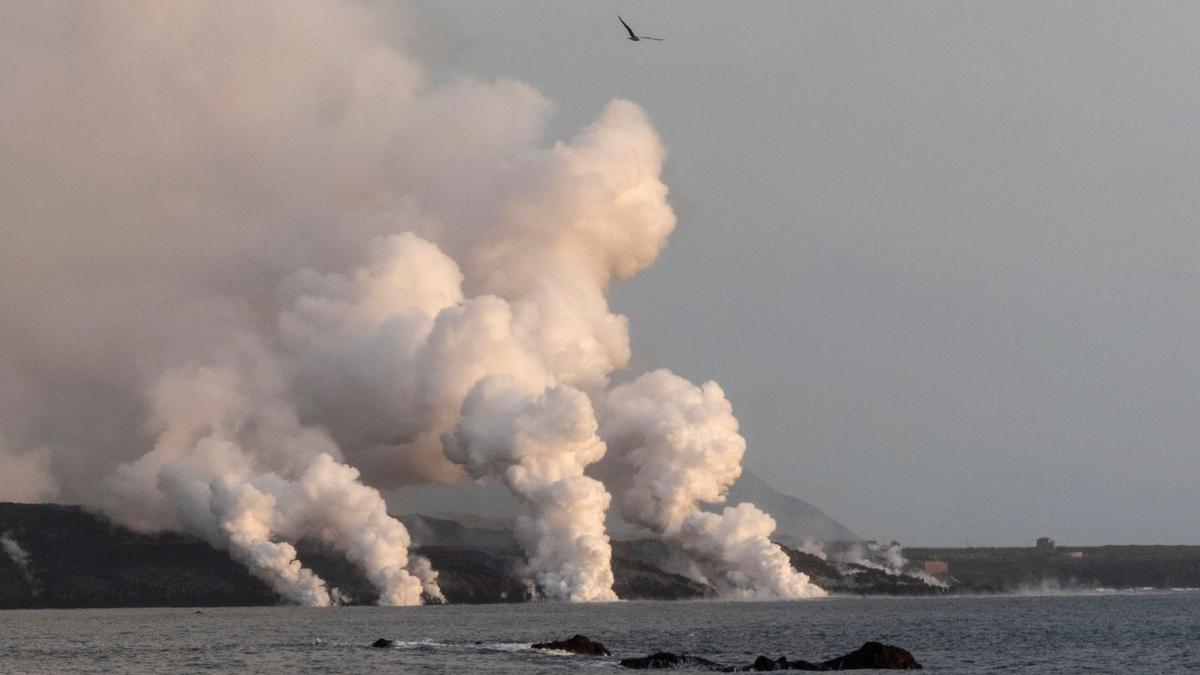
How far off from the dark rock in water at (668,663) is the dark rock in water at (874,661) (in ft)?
34.6

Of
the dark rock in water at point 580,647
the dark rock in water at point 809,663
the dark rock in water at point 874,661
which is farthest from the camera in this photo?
the dark rock in water at point 580,647

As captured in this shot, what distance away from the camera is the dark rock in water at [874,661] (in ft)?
505

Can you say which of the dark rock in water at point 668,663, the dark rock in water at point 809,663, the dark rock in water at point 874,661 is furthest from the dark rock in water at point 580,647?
the dark rock in water at point 874,661

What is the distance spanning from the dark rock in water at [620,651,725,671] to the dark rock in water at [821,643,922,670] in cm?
1053

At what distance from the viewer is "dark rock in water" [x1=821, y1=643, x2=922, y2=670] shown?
154 m

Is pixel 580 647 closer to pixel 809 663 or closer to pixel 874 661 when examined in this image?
pixel 809 663

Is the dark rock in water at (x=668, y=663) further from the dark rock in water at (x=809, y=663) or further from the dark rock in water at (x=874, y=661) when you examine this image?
the dark rock in water at (x=874, y=661)

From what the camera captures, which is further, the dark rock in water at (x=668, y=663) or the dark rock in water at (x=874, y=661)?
the dark rock in water at (x=668, y=663)

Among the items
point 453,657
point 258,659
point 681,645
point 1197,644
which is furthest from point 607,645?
point 1197,644

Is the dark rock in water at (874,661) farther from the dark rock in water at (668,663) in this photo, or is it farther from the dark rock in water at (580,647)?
the dark rock in water at (580,647)

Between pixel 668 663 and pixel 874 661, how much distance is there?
18.5 meters

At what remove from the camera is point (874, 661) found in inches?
6078

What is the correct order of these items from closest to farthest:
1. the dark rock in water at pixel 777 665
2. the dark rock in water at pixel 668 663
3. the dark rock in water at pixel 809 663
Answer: the dark rock in water at pixel 777 665, the dark rock in water at pixel 809 663, the dark rock in water at pixel 668 663

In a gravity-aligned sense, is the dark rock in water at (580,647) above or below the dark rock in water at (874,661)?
above
